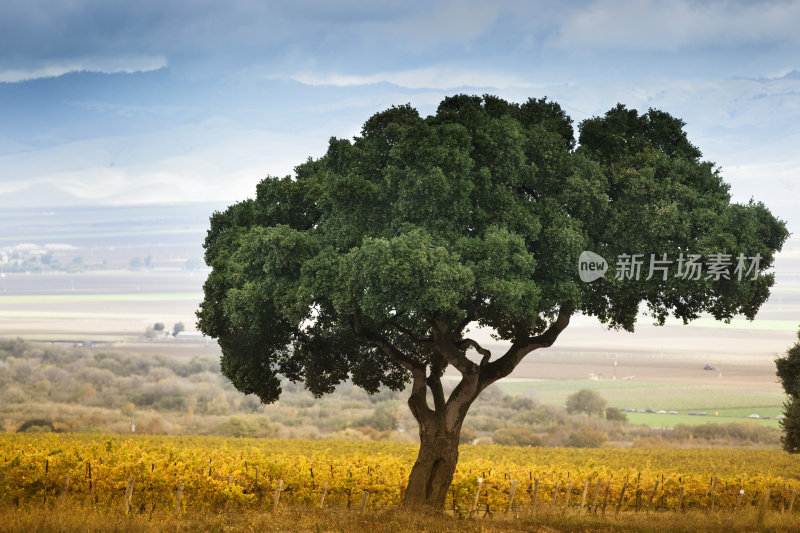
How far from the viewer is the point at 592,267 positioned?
23.5m

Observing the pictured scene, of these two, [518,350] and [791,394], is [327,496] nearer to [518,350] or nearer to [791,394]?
[518,350]

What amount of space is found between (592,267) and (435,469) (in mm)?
7943

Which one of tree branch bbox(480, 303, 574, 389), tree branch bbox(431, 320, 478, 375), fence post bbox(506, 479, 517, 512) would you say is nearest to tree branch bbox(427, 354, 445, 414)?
tree branch bbox(480, 303, 574, 389)

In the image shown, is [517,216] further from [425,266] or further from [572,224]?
[425,266]

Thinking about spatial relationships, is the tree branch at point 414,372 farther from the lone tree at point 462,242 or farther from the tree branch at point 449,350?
the tree branch at point 449,350

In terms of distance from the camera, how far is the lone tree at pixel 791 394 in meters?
37.0

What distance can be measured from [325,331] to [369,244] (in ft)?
13.0

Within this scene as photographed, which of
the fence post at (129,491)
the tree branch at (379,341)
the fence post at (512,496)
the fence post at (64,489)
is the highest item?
the tree branch at (379,341)

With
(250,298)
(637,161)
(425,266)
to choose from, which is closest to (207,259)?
(250,298)

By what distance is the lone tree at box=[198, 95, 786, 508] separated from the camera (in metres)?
21.3

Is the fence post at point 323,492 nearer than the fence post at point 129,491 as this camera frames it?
No

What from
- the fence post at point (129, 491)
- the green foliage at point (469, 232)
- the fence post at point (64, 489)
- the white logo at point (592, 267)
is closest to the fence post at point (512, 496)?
the green foliage at point (469, 232)

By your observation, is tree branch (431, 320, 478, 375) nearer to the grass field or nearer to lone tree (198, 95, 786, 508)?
lone tree (198, 95, 786, 508)

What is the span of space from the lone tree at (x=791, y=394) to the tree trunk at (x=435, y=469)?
2022cm
